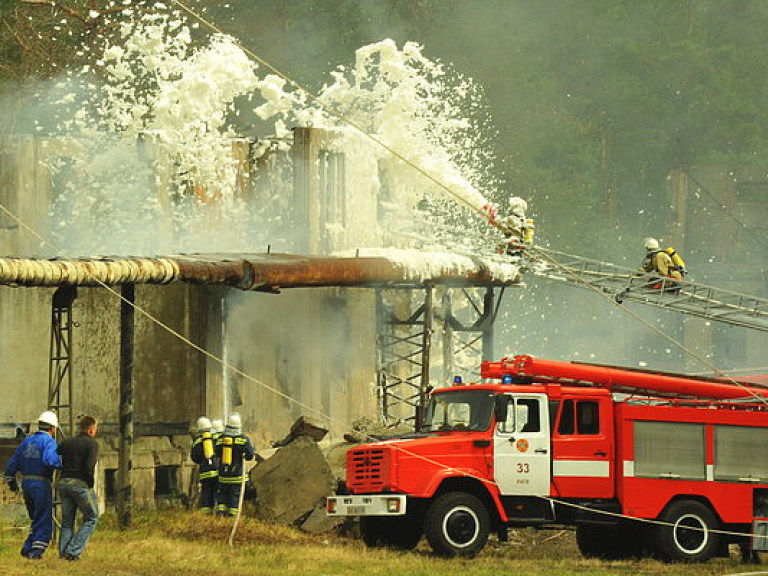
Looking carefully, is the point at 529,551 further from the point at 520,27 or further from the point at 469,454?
the point at 520,27

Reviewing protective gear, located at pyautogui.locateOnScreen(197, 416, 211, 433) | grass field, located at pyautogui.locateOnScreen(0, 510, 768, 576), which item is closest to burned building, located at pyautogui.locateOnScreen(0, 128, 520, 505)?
protective gear, located at pyautogui.locateOnScreen(197, 416, 211, 433)

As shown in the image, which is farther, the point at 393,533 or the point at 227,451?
the point at 227,451

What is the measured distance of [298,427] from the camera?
27109mm

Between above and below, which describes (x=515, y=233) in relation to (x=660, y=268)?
above

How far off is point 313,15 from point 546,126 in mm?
12584

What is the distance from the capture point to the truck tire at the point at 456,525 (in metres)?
21.8

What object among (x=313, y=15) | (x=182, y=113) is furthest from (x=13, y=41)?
(x=313, y=15)

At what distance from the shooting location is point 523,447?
2261cm

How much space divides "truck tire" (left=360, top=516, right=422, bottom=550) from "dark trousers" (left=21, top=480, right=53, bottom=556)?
462 centimetres

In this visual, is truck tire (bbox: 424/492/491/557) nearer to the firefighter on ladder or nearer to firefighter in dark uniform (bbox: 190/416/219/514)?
firefighter in dark uniform (bbox: 190/416/219/514)

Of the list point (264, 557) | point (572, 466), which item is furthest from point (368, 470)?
point (572, 466)

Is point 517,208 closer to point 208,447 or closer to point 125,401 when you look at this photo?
point 208,447

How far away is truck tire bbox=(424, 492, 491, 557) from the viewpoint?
71.5 ft

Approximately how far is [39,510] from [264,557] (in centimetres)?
284
